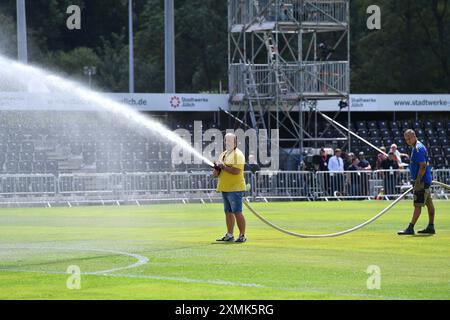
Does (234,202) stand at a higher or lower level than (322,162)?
lower

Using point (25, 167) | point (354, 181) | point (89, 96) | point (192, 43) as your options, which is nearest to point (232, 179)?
point (89, 96)

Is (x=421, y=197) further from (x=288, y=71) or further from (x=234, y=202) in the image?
(x=288, y=71)

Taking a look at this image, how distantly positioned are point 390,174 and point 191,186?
7260mm

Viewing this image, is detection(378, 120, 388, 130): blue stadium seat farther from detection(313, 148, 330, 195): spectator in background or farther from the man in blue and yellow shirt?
the man in blue and yellow shirt

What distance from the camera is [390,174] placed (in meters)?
42.1

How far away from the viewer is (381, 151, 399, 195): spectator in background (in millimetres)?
42125

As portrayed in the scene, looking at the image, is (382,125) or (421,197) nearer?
(421,197)

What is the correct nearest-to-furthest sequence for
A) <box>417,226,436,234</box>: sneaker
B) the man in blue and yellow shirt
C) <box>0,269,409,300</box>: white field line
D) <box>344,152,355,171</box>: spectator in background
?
<box>0,269,409,300</box>: white field line
the man in blue and yellow shirt
<box>417,226,436,234</box>: sneaker
<box>344,152,355,171</box>: spectator in background

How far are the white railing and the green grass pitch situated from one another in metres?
9.65

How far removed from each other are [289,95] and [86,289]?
111ft

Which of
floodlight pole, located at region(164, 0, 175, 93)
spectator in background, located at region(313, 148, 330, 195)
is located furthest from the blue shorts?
floodlight pole, located at region(164, 0, 175, 93)

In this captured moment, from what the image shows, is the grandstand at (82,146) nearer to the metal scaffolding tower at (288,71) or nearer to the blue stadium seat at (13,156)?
the blue stadium seat at (13,156)

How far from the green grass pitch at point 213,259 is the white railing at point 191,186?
9.65 m
